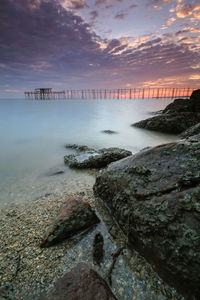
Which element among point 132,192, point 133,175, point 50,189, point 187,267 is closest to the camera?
point 187,267

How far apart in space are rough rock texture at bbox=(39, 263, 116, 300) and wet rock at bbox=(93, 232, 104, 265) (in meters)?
0.32

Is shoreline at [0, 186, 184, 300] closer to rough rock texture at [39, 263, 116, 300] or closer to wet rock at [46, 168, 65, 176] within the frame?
rough rock texture at [39, 263, 116, 300]

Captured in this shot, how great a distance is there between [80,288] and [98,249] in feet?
2.02

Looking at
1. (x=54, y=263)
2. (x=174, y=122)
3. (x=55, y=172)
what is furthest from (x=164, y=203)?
(x=174, y=122)

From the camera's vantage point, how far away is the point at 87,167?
4.87 meters

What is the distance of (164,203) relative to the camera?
1875mm

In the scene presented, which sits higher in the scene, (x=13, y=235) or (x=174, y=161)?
(x=174, y=161)

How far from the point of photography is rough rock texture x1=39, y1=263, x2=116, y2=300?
144 centimetres

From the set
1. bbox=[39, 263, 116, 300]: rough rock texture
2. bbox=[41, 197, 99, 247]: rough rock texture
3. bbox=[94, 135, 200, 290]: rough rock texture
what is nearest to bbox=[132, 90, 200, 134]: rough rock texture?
bbox=[94, 135, 200, 290]: rough rock texture

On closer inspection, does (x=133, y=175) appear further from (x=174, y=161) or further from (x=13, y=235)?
(x=13, y=235)

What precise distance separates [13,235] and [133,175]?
1987 mm


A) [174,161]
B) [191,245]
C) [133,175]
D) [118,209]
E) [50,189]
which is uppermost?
[174,161]

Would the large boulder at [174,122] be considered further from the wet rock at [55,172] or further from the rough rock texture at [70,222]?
the rough rock texture at [70,222]

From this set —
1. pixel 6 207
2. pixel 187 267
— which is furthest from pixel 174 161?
pixel 6 207
